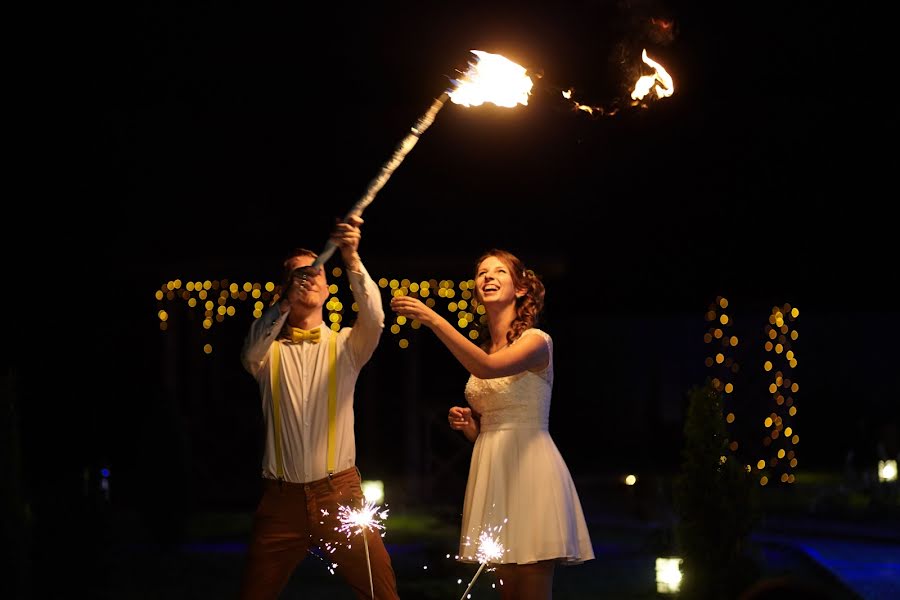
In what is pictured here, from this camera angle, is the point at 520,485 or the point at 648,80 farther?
the point at 648,80

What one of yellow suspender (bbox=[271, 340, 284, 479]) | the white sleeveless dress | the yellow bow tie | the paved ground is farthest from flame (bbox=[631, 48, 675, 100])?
the paved ground

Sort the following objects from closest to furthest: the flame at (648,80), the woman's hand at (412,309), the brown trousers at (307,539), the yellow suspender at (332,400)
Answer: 1. the woman's hand at (412,309)
2. the brown trousers at (307,539)
3. the yellow suspender at (332,400)
4. the flame at (648,80)

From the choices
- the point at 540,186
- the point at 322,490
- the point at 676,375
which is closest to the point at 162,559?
the point at 322,490

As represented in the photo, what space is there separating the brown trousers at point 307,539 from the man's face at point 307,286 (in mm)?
804

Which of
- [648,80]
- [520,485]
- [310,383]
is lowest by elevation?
[520,485]

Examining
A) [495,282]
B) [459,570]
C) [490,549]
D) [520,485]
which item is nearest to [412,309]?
[495,282]

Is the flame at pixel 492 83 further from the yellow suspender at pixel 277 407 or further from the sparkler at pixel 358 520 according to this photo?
the sparkler at pixel 358 520

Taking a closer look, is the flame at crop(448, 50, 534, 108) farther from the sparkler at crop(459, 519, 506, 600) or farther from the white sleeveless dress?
the sparkler at crop(459, 519, 506, 600)

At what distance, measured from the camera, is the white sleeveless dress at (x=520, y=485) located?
230 inches

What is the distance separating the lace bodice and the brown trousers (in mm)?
692

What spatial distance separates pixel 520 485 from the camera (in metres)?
5.90

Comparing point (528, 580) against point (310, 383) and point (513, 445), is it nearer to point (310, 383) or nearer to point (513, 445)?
point (513, 445)

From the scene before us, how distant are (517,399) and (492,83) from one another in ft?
4.66

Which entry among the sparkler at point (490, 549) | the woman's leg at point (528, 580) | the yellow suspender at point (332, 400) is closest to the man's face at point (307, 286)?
the yellow suspender at point (332, 400)
